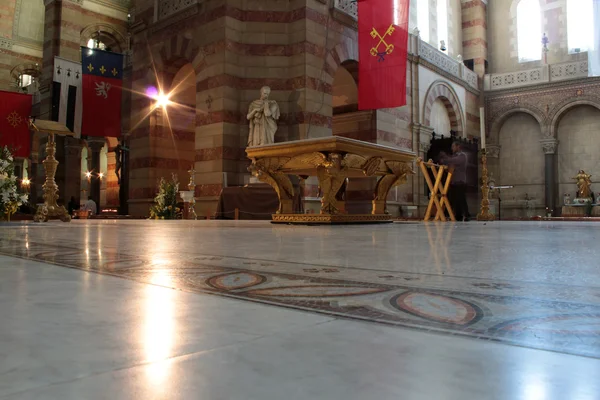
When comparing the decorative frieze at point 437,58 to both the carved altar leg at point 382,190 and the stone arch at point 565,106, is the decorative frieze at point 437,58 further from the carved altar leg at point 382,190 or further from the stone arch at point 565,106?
the carved altar leg at point 382,190

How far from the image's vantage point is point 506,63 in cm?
1980

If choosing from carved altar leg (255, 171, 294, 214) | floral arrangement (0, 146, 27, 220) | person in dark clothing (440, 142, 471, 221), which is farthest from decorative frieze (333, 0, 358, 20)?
floral arrangement (0, 146, 27, 220)

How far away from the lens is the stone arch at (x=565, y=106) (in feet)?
56.1

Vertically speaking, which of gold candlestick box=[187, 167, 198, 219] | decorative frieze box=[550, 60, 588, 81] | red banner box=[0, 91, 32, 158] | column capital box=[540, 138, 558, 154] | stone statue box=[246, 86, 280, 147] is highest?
decorative frieze box=[550, 60, 588, 81]

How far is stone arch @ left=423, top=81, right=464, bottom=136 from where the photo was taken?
15.8 metres

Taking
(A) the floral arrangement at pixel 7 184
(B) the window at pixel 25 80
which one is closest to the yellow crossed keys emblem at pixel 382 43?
(A) the floral arrangement at pixel 7 184

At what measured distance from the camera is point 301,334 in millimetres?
802

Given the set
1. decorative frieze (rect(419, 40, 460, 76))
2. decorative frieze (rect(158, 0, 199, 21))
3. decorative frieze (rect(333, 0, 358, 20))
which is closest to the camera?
decorative frieze (rect(333, 0, 358, 20))

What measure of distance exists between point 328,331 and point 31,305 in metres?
0.69

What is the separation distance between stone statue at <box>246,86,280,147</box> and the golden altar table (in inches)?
161

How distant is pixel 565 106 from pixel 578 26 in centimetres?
332

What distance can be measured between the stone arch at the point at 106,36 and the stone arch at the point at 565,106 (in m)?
17.4

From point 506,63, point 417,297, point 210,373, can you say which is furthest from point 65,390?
point 506,63

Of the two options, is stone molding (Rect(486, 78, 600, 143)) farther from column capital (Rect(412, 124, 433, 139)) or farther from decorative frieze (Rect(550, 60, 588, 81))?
column capital (Rect(412, 124, 433, 139))
